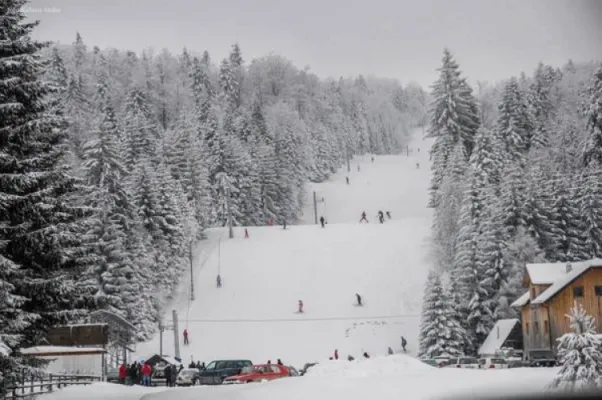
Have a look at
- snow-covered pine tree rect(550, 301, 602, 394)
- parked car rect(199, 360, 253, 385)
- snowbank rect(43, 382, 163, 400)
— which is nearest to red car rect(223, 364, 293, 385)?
parked car rect(199, 360, 253, 385)

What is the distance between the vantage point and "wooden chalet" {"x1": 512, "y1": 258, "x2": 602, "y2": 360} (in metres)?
47.3

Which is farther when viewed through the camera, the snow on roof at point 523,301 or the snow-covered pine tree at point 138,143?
the snow-covered pine tree at point 138,143

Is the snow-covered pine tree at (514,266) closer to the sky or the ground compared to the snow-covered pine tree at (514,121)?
closer to the ground

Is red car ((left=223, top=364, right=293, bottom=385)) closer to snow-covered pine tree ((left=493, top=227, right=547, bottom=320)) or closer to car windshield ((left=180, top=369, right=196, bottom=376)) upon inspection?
car windshield ((left=180, top=369, right=196, bottom=376))

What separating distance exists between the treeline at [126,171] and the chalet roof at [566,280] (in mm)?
25749

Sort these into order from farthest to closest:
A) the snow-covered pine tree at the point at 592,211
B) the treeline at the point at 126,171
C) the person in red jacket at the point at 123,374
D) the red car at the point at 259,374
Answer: the snow-covered pine tree at the point at 592,211
the person in red jacket at the point at 123,374
the red car at the point at 259,374
the treeline at the point at 126,171

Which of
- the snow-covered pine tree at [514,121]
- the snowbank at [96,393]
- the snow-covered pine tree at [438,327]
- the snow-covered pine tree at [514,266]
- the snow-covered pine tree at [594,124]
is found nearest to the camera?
the snowbank at [96,393]

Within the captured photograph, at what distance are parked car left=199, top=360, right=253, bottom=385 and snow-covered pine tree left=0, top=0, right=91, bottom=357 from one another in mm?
16135

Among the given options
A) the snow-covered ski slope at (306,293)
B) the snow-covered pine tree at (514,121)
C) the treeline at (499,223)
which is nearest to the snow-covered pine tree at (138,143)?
the snow-covered ski slope at (306,293)

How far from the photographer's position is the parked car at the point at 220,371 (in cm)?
3834

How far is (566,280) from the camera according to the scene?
158 ft

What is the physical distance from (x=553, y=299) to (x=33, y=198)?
3582 cm

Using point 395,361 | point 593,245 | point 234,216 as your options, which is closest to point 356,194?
point 234,216

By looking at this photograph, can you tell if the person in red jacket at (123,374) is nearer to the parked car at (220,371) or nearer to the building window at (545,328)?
the parked car at (220,371)
